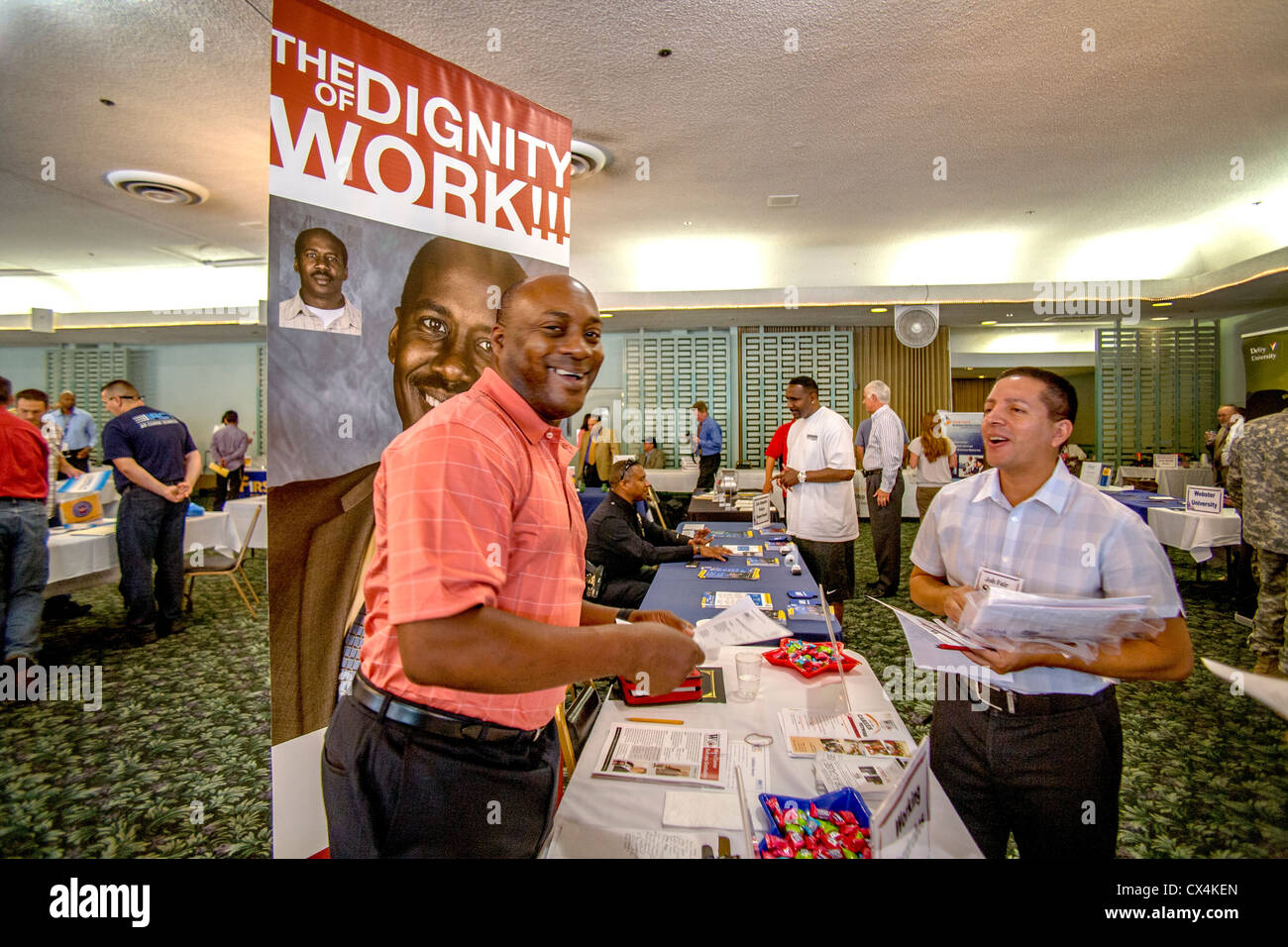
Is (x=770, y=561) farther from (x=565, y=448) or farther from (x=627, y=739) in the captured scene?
(x=565, y=448)

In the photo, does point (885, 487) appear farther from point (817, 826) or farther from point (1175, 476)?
point (1175, 476)

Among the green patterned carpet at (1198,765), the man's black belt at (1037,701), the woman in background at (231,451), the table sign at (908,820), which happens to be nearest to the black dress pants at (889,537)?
the green patterned carpet at (1198,765)

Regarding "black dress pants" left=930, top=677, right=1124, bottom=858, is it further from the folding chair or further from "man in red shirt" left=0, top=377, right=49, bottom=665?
the folding chair

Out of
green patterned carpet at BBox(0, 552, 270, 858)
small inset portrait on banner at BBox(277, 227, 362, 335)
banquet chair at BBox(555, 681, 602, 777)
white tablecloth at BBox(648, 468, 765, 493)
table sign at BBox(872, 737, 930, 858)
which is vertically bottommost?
green patterned carpet at BBox(0, 552, 270, 858)

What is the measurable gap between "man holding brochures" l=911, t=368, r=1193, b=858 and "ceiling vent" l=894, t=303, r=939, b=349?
23.8 ft

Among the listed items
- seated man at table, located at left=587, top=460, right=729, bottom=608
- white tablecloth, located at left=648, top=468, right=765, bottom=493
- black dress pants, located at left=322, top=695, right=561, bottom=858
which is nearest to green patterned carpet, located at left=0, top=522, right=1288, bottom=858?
seated man at table, located at left=587, top=460, right=729, bottom=608

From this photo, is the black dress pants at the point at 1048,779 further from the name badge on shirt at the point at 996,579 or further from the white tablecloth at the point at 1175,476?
the white tablecloth at the point at 1175,476

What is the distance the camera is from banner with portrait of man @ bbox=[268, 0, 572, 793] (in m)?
1.65

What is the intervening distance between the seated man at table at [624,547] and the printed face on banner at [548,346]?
2.60 meters

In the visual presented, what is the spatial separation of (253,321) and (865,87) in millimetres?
9292

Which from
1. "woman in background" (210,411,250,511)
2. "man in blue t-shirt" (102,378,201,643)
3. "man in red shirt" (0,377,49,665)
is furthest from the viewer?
"woman in background" (210,411,250,511)

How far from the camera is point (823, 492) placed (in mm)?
4402

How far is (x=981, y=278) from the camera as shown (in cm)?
827

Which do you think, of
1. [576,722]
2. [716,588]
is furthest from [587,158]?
[576,722]
